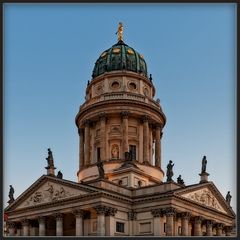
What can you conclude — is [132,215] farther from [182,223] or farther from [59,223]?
[59,223]

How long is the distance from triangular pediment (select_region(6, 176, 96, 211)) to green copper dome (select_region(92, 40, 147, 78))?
18540 millimetres

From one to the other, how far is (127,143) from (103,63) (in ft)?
43.2

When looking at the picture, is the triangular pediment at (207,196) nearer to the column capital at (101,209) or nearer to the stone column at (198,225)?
the stone column at (198,225)

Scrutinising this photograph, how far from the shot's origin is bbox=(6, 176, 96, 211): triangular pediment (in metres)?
50.4

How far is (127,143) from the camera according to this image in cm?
5888

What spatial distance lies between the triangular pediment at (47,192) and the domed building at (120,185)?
0.10m

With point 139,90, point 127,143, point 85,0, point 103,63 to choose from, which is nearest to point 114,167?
point 127,143

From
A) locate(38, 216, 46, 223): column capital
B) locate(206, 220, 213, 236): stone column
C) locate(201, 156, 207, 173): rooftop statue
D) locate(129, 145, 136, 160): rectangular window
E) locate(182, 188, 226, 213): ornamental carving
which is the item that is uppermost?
locate(129, 145, 136, 160): rectangular window

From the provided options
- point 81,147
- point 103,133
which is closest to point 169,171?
point 103,133

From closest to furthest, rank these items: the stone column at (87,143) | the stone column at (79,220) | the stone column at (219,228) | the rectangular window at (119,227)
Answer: the stone column at (79,220) < the rectangular window at (119,227) < the stone column at (219,228) < the stone column at (87,143)

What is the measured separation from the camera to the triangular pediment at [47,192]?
50.4 meters

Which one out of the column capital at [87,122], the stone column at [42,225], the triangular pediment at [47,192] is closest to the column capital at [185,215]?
the triangular pediment at [47,192]

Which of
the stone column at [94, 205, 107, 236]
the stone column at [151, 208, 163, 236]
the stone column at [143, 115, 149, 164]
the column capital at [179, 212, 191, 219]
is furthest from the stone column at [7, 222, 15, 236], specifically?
the column capital at [179, 212, 191, 219]

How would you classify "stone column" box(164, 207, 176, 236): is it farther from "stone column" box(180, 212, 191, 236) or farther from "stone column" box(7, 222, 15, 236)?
"stone column" box(7, 222, 15, 236)
